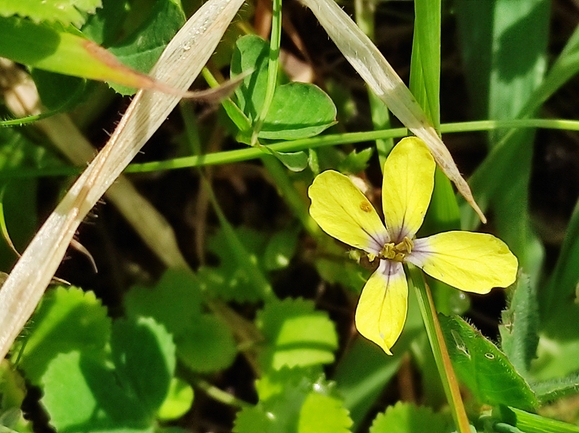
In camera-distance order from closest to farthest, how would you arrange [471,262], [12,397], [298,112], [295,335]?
[471,262] → [298,112] → [12,397] → [295,335]

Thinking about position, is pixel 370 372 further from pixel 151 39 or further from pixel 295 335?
pixel 151 39

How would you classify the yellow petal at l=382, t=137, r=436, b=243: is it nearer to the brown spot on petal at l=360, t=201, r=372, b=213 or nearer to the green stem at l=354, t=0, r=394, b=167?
the brown spot on petal at l=360, t=201, r=372, b=213

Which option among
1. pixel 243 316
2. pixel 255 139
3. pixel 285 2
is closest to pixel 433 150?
pixel 255 139

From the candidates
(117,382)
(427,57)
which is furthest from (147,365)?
(427,57)

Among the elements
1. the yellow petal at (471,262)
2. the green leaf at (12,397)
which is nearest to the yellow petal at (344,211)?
the yellow petal at (471,262)

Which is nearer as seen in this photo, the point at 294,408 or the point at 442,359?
the point at 442,359

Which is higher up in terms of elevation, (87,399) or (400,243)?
(400,243)

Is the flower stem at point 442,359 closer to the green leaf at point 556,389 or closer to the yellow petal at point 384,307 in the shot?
the yellow petal at point 384,307

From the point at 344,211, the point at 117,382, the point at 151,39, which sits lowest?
the point at 117,382

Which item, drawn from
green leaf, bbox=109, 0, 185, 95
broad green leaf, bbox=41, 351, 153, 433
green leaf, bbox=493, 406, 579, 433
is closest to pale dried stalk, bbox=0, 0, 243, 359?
green leaf, bbox=109, 0, 185, 95
